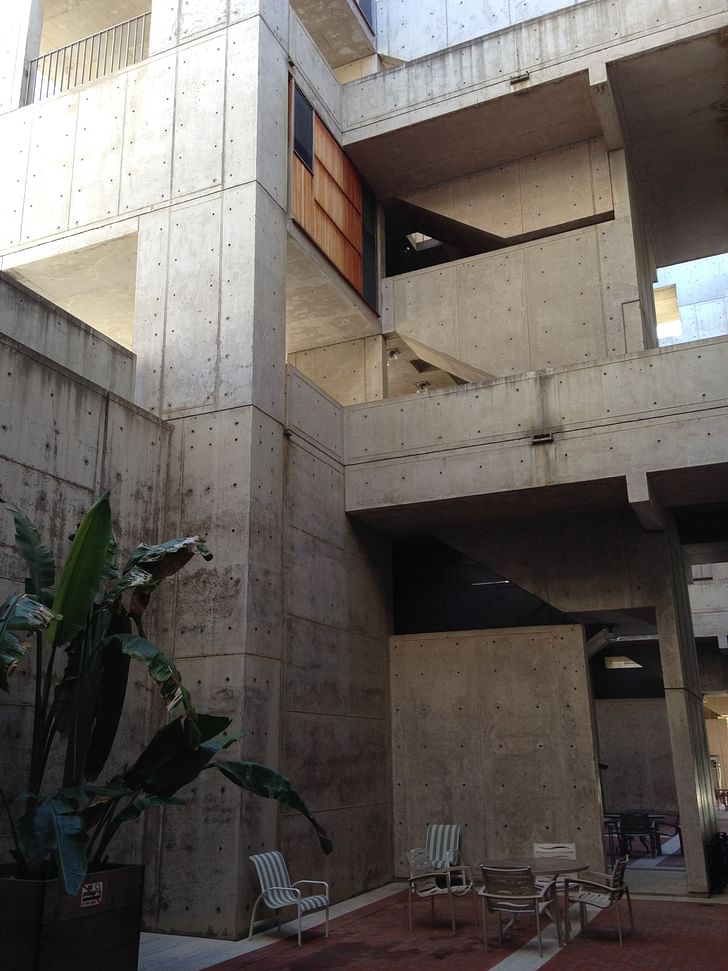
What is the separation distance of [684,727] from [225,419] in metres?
7.99

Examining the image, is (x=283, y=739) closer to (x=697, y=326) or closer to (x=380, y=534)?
(x=380, y=534)

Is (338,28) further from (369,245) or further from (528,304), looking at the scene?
(528,304)

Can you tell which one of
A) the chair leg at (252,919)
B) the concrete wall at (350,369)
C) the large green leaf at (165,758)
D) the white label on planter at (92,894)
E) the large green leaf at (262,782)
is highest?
the concrete wall at (350,369)

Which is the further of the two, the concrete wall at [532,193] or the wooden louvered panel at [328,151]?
the concrete wall at [532,193]

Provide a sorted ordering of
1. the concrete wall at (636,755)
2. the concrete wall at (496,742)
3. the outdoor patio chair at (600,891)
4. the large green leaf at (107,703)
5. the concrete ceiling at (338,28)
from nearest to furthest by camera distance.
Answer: the large green leaf at (107,703) < the outdoor patio chair at (600,891) < the concrete wall at (496,742) < the concrete ceiling at (338,28) < the concrete wall at (636,755)

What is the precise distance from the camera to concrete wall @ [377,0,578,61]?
A: 16.8 m

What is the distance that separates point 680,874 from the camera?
536 inches

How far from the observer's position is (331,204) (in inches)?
575

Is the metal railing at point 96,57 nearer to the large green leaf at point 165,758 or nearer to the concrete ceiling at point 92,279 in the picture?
the concrete ceiling at point 92,279

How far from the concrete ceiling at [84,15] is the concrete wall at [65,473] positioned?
9.38m

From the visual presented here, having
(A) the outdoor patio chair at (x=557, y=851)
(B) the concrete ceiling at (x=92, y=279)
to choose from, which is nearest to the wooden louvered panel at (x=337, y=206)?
(B) the concrete ceiling at (x=92, y=279)

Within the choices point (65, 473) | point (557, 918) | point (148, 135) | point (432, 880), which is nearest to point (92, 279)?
point (148, 135)

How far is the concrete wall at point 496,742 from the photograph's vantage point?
1273 cm

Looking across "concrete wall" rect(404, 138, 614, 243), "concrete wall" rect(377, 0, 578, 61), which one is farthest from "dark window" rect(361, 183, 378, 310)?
"concrete wall" rect(377, 0, 578, 61)
